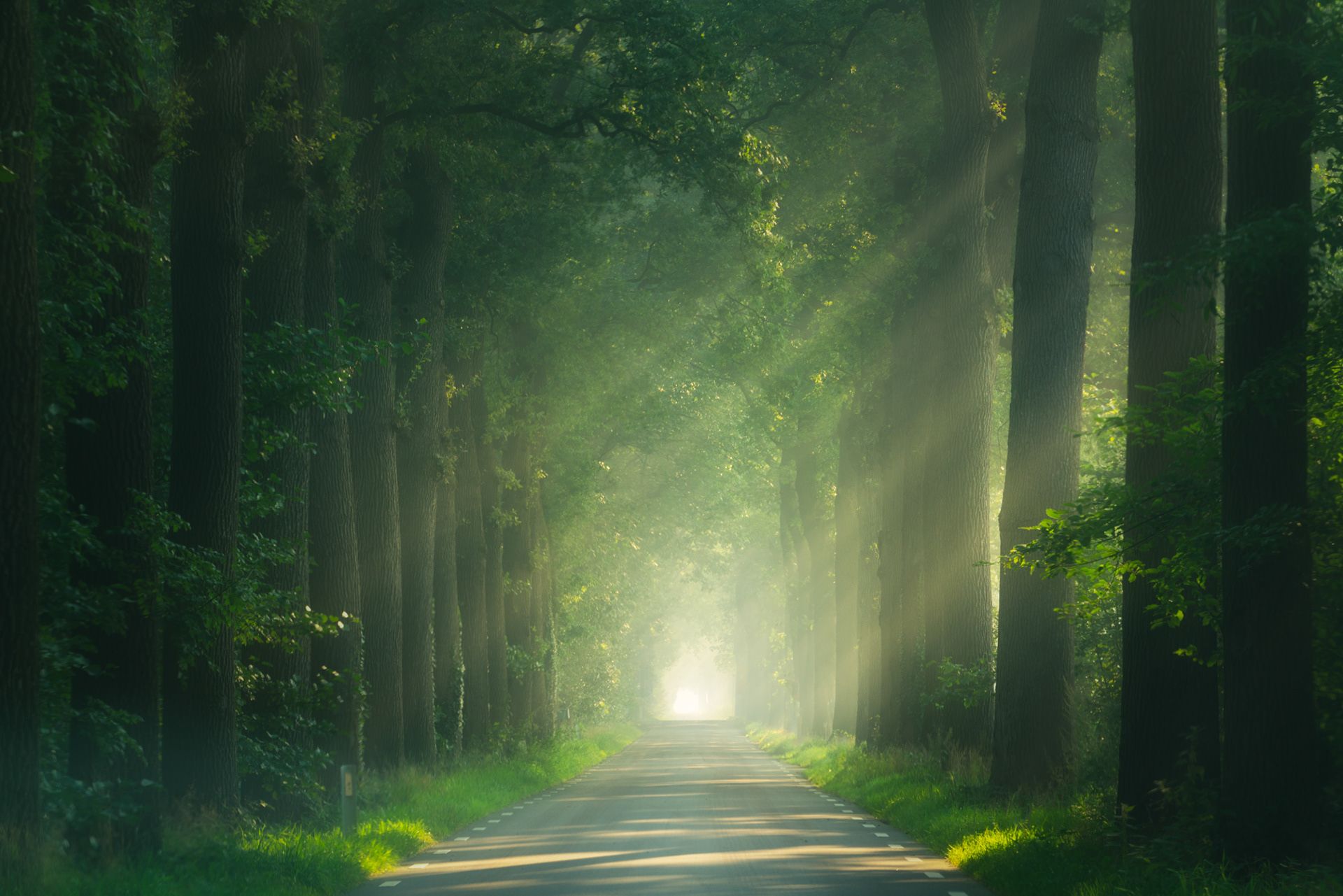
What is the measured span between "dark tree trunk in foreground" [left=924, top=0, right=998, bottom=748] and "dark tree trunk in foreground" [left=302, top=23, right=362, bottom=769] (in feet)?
28.1

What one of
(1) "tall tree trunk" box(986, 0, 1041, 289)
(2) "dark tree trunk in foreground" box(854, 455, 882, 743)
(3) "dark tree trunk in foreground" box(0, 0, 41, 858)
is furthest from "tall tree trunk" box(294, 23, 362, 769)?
(2) "dark tree trunk in foreground" box(854, 455, 882, 743)

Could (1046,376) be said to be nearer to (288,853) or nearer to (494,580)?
(288,853)

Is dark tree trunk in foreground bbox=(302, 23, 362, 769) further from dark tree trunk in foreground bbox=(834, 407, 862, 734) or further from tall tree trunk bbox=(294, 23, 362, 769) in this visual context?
dark tree trunk in foreground bbox=(834, 407, 862, 734)

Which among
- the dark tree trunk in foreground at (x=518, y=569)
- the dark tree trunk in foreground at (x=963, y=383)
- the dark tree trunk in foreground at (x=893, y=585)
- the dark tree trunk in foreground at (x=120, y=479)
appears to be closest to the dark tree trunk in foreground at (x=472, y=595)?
the dark tree trunk in foreground at (x=518, y=569)

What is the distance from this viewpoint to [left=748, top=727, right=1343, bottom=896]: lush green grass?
1007 centimetres

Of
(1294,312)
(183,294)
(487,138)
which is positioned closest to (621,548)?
(487,138)

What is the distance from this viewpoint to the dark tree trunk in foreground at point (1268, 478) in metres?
10.3

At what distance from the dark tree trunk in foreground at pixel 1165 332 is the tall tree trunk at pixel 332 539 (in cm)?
932

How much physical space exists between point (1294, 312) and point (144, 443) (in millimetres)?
9045

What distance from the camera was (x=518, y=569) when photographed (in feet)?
133

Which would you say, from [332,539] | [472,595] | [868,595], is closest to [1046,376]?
[332,539]

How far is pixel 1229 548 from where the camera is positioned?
10742mm

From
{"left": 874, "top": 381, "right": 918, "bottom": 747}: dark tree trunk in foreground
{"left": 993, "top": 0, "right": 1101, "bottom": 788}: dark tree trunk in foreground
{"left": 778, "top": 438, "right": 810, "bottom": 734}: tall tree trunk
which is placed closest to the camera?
{"left": 993, "top": 0, "right": 1101, "bottom": 788}: dark tree trunk in foreground

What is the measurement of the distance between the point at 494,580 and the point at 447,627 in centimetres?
664
